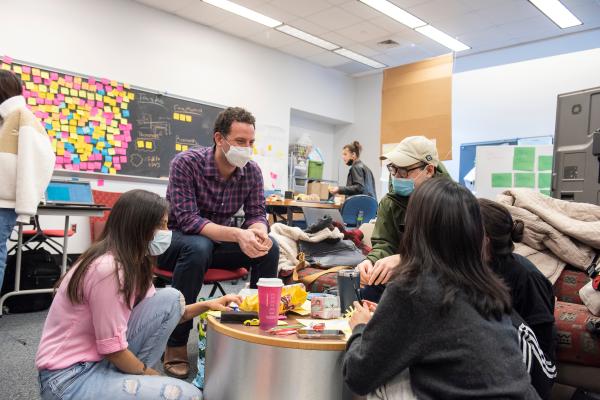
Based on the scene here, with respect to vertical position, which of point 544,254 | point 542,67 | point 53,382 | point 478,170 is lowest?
point 53,382

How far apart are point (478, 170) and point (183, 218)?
12.8ft

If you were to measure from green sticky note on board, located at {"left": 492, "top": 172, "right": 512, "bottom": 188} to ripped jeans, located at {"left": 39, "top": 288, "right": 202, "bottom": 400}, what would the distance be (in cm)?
428

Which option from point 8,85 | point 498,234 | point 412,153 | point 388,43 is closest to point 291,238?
point 412,153

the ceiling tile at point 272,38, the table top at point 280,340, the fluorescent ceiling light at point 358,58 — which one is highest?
the ceiling tile at point 272,38

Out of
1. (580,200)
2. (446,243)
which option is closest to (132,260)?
(446,243)

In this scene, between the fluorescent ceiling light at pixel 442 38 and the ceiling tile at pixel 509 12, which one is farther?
the fluorescent ceiling light at pixel 442 38

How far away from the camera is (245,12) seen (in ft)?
17.5

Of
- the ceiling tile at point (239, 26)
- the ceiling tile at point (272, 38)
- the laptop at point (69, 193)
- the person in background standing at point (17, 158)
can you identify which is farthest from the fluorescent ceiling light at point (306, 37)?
the person in background standing at point (17, 158)

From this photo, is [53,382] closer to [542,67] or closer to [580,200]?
[580,200]

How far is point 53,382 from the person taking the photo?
1213 millimetres

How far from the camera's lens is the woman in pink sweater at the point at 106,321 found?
4.00ft

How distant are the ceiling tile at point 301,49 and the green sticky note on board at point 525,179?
3.16 meters

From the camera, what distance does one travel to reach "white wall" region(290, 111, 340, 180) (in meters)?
7.24

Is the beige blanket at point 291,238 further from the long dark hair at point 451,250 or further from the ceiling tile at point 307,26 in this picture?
the ceiling tile at point 307,26
